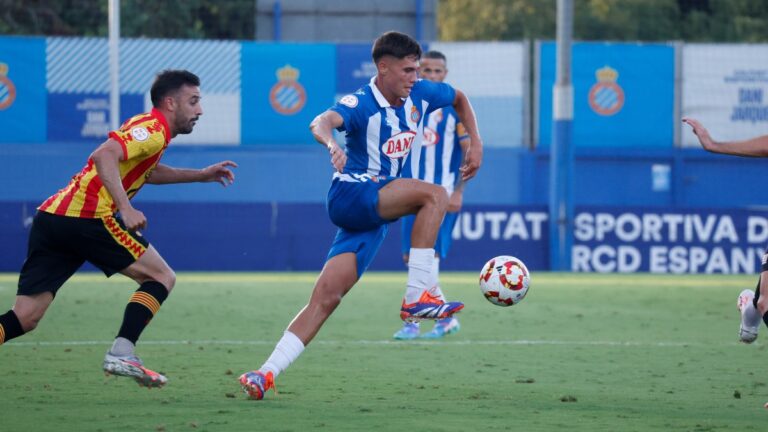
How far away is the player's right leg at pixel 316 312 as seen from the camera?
751 cm

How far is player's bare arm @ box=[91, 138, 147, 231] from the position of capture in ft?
24.0

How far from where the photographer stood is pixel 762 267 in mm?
7742

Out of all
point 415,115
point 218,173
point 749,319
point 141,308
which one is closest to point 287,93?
point 218,173

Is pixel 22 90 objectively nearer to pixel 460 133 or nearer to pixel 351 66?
pixel 351 66

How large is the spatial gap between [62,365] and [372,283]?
9.08 m

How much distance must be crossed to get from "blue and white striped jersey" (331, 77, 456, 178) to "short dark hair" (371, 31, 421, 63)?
0.21m

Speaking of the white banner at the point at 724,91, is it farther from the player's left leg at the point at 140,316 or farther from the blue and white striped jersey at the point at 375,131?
the player's left leg at the point at 140,316

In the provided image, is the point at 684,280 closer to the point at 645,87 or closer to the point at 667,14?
the point at 645,87

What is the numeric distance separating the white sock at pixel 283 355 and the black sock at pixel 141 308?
0.78 metres

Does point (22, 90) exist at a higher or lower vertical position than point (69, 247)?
higher

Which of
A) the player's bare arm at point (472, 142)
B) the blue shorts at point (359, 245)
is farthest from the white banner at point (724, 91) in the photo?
the blue shorts at point (359, 245)

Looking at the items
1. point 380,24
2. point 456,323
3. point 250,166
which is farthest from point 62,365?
point 380,24

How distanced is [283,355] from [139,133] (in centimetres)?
151

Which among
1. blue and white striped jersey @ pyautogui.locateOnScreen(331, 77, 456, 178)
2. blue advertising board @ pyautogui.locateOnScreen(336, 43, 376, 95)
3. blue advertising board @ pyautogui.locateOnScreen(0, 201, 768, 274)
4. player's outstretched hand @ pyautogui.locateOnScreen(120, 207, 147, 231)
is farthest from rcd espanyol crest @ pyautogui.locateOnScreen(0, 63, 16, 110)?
player's outstretched hand @ pyautogui.locateOnScreen(120, 207, 147, 231)
